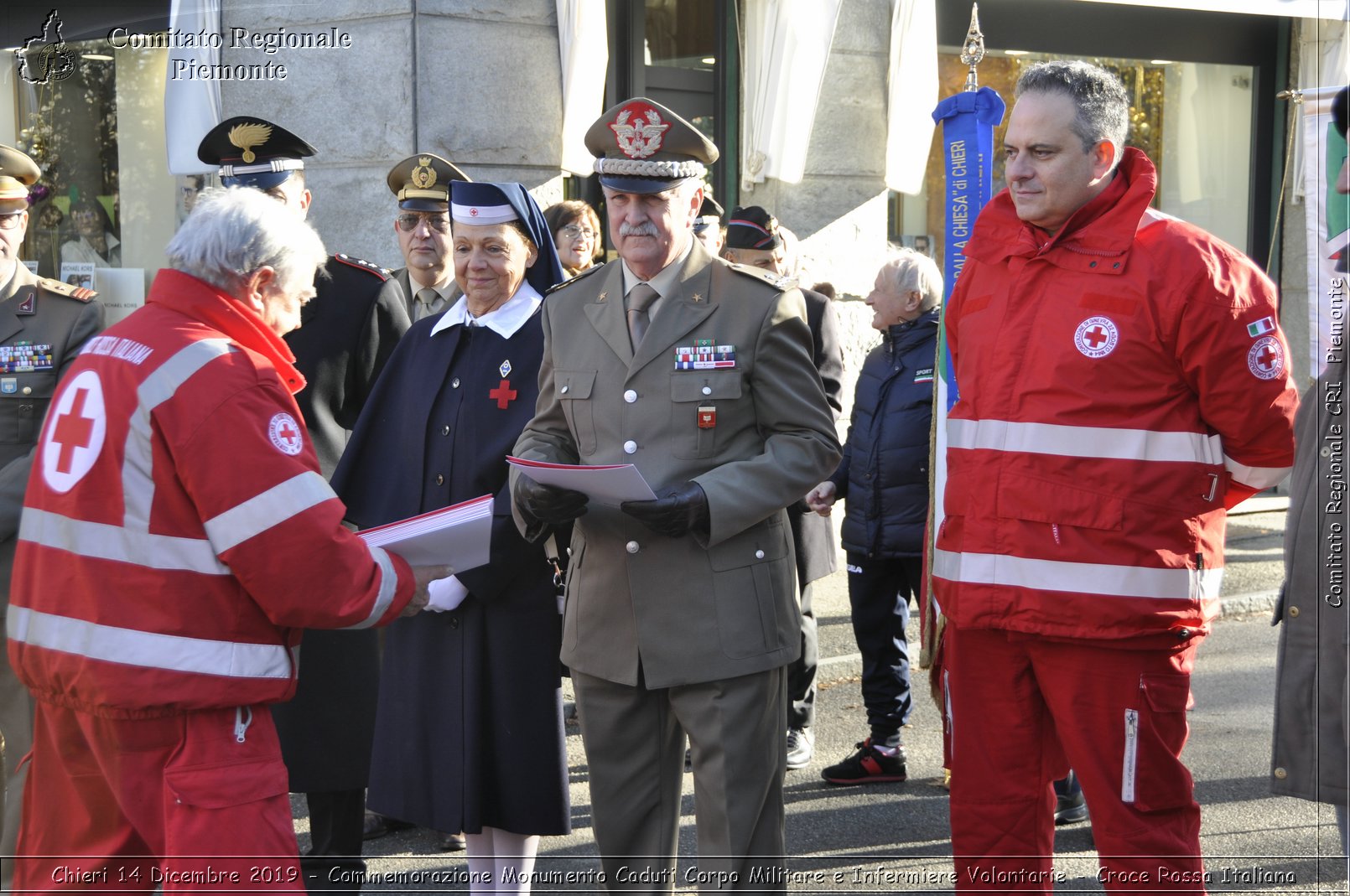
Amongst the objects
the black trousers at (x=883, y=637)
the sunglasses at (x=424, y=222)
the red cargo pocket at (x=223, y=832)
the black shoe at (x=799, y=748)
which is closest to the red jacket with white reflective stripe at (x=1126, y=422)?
the red cargo pocket at (x=223, y=832)

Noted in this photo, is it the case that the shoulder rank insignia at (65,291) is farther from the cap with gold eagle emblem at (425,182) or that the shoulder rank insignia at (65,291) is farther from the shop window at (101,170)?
the shop window at (101,170)

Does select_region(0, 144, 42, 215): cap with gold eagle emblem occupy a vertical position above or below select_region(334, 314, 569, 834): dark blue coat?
above

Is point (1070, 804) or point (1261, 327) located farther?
point (1070, 804)

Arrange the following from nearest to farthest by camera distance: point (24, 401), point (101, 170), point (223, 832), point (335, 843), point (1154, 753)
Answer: point (223, 832), point (1154, 753), point (335, 843), point (24, 401), point (101, 170)

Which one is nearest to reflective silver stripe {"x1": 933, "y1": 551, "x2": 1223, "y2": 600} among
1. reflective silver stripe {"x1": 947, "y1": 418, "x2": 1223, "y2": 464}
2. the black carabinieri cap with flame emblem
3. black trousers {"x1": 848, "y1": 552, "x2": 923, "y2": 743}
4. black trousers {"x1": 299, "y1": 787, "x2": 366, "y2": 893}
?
Result: reflective silver stripe {"x1": 947, "y1": 418, "x2": 1223, "y2": 464}

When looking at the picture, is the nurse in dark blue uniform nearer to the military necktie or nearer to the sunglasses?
the military necktie

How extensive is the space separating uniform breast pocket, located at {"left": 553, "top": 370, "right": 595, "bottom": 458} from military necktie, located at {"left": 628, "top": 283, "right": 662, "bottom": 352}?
6.0 inches

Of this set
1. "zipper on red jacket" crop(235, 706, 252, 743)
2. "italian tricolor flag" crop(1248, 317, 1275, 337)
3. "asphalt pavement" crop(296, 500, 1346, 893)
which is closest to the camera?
"zipper on red jacket" crop(235, 706, 252, 743)

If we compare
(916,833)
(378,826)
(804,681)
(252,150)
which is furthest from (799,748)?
(252,150)

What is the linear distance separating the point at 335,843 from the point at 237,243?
200cm

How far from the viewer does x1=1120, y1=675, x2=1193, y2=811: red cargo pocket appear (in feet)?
10.1

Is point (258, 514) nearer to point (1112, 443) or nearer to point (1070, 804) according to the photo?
point (1112, 443)

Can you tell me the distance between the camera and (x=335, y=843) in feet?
13.2

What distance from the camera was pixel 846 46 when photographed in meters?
8.91
